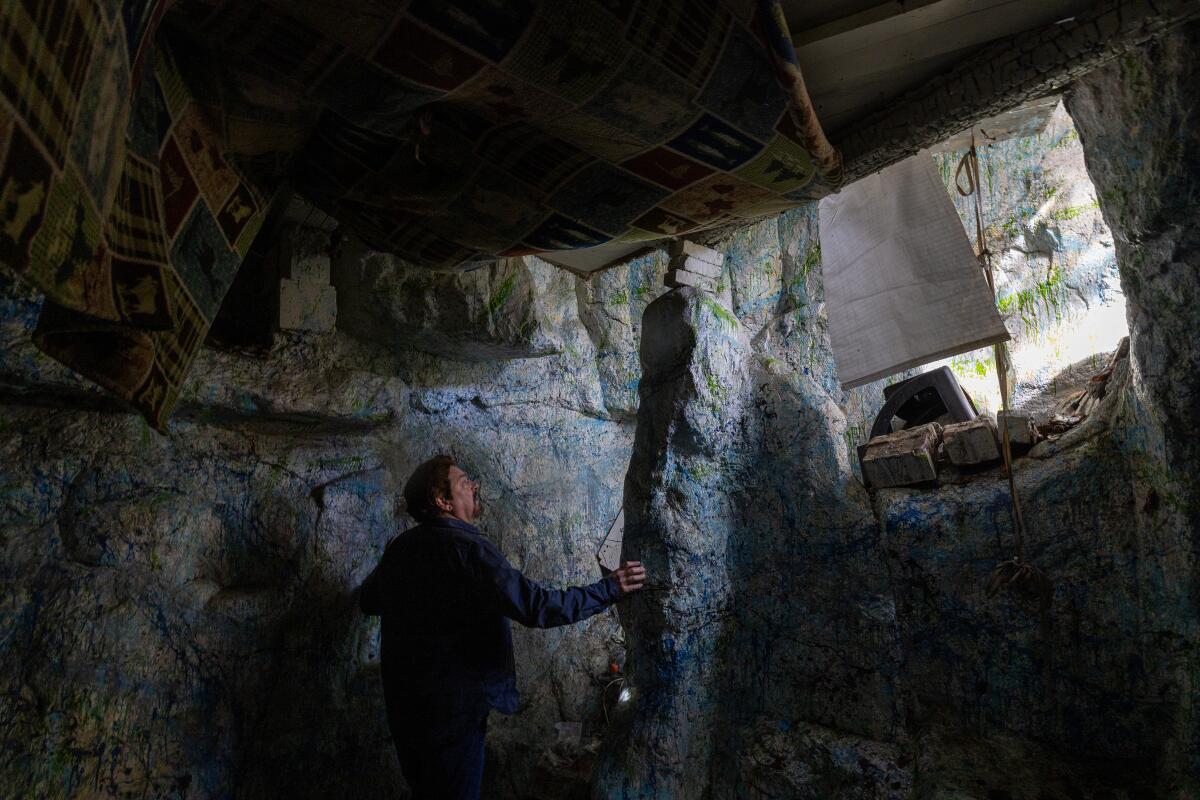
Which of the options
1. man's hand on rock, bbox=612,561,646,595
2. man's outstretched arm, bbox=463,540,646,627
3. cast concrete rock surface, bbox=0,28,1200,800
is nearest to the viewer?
cast concrete rock surface, bbox=0,28,1200,800

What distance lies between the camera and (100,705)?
3.00 meters

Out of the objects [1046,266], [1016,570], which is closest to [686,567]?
[1016,570]

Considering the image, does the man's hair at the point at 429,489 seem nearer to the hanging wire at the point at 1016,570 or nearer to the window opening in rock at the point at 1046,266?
the hanging wire at the point at 1016,570

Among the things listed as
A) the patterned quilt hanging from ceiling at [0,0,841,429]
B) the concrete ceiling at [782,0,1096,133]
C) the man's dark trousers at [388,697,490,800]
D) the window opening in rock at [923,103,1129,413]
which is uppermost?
the window opening in rock at [923,103,1129,413]

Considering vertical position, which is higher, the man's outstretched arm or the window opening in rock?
the window opening in rock

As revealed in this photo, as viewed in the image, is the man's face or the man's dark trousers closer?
the man's dark trousers

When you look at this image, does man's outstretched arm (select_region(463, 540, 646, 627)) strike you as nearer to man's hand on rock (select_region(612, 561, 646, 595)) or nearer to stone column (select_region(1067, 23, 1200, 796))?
man's hand on rock (select_region(612, 561, 646, 595))

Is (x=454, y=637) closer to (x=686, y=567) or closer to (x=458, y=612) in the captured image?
(x=458, y=612)

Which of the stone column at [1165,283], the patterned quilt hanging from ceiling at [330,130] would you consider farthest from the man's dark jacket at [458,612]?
the stone column at [1165,283]

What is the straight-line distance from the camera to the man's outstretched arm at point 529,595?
2.60 metres

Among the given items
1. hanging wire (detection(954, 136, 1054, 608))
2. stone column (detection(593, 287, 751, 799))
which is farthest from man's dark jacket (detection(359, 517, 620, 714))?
hanging wire (detection(954, 136, 1054, 608))

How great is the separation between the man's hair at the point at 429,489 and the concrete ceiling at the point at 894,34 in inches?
81.3

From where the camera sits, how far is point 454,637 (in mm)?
2787

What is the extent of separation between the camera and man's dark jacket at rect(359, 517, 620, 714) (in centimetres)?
266
